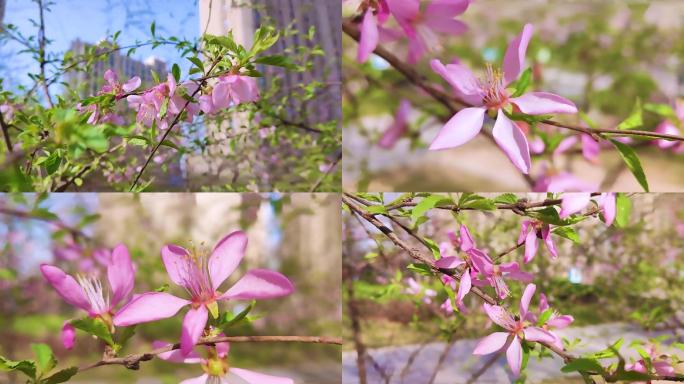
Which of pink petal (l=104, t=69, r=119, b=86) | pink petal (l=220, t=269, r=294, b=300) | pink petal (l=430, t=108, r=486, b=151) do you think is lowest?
pink petal (l=220, t=269, r=294, b=300)

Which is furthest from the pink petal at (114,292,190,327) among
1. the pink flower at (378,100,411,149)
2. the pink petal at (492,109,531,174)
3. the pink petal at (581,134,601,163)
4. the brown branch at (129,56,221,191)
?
the pink petal at (581,134,601,163)

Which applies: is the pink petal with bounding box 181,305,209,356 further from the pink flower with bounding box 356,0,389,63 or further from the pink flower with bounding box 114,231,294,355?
the pink flower with bounding box 356,0,389,63

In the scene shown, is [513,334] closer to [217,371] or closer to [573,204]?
[573,204]

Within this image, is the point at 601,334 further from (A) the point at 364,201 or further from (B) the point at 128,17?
(B) the point at 128,17

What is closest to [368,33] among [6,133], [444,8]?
[444,8]

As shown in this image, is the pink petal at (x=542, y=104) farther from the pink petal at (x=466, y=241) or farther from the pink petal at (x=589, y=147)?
the pink petal at (x=589, y=147)

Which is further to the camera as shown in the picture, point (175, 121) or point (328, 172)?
point (328, 172)
